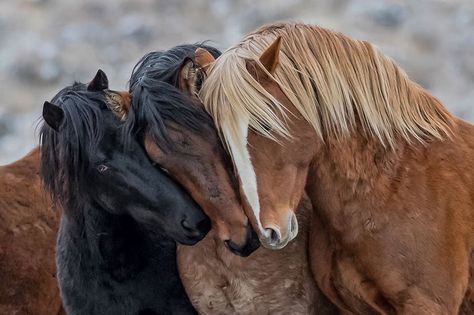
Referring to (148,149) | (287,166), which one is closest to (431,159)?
(287,166)

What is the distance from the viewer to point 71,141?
3.38 m

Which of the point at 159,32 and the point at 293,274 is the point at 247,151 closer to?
the point at 293,274

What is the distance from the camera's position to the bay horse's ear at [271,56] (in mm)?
3057

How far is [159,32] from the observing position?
9.02 metres

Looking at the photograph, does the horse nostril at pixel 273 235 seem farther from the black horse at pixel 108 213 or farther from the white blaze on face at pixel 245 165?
the black horse at pixel 108 213

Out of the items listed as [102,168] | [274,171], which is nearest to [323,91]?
[274,171]

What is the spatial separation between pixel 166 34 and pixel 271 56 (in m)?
5.98

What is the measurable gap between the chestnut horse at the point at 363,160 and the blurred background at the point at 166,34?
4697 millimetres

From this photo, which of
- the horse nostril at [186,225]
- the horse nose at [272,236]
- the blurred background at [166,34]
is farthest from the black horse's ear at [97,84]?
the blurred background at [166,34]

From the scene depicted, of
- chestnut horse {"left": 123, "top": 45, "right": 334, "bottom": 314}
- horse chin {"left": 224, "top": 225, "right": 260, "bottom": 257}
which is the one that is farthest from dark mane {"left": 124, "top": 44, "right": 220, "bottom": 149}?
horse chin {"left": 224, "top": 225, "right": 260, "bottom": 257}

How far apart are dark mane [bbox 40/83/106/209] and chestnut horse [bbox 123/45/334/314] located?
Answer: 132 millimetres

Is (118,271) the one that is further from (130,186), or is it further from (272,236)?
(272,236)

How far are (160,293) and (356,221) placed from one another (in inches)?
33.8

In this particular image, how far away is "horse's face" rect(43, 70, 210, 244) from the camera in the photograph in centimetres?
316
